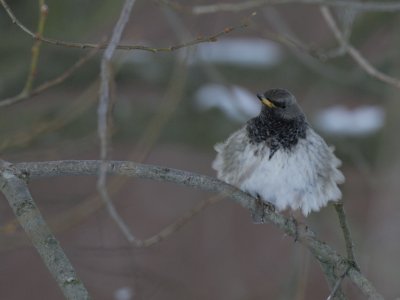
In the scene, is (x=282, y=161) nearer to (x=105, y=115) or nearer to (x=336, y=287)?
(x=336, y=287)

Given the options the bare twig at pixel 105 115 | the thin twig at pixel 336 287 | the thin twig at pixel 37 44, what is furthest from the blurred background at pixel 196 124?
the bare twig at pixel 105 115

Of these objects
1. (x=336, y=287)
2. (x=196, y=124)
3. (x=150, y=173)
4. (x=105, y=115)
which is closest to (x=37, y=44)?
(x=105, y=115)

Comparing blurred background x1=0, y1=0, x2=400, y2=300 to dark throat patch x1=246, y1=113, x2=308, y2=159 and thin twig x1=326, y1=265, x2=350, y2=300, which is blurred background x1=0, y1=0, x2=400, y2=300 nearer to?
dark throat patch x1=246, y1=113, x2=308, y2=159

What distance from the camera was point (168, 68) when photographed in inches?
288

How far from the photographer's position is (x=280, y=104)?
4332 mm

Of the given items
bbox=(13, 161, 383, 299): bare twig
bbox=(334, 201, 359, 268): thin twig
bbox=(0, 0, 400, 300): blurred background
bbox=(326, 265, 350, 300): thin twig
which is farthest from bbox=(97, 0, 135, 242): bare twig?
bbox=(0, 0, 400, 300): blurred background

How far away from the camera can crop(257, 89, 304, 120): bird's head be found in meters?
4.32

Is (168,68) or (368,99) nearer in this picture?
(168,68)

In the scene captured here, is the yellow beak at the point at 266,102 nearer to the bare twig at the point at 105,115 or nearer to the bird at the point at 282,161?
the bird at the point at 282,161

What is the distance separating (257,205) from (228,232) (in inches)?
172

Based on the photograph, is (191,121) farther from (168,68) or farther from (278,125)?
(278,125)

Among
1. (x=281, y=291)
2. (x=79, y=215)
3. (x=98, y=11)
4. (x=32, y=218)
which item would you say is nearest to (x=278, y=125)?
(x=79, y=215)

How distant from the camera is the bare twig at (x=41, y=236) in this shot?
2910 millimetres

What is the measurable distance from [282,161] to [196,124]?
314 centimetres
